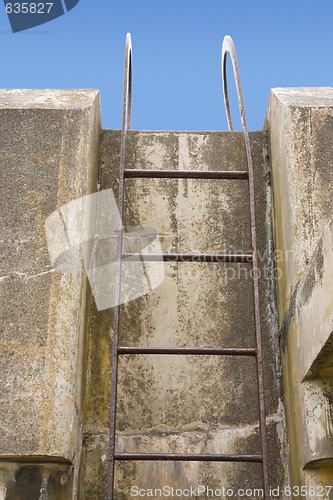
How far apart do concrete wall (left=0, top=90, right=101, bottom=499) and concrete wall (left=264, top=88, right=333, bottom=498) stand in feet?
3.08

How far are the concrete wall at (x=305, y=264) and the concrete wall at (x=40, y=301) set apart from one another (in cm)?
94

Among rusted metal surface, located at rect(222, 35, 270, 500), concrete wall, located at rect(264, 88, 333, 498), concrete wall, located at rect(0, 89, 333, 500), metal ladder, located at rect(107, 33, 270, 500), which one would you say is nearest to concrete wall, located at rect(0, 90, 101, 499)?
concrete wall, located at rect(0, 89, 333, 500)

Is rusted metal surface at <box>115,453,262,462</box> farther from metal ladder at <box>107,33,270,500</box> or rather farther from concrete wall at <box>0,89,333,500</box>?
concrete wall at <box>0,89,333,500</box>

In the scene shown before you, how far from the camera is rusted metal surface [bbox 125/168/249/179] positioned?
3.04m

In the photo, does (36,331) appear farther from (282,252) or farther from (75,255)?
(282,252)

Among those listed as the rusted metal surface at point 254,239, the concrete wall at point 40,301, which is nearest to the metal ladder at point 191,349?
the rusted metal surface at point 254,239

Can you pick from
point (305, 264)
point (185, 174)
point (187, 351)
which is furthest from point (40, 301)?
point (305, 264)

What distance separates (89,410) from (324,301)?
1215 mm

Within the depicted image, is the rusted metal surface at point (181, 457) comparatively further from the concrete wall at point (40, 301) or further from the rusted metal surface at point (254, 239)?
the concrete wall at point (40, 301)

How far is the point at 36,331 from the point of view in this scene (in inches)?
101

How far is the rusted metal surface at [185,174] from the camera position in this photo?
9.96 ft

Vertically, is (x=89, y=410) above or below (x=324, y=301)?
below

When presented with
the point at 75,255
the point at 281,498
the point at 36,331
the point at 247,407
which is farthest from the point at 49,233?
the point at 281,498

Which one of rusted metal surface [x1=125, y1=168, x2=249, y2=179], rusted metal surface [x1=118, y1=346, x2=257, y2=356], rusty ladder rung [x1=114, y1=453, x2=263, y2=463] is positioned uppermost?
rusted metal surface [x1=125, y1=168, x2=249, y2=179]
